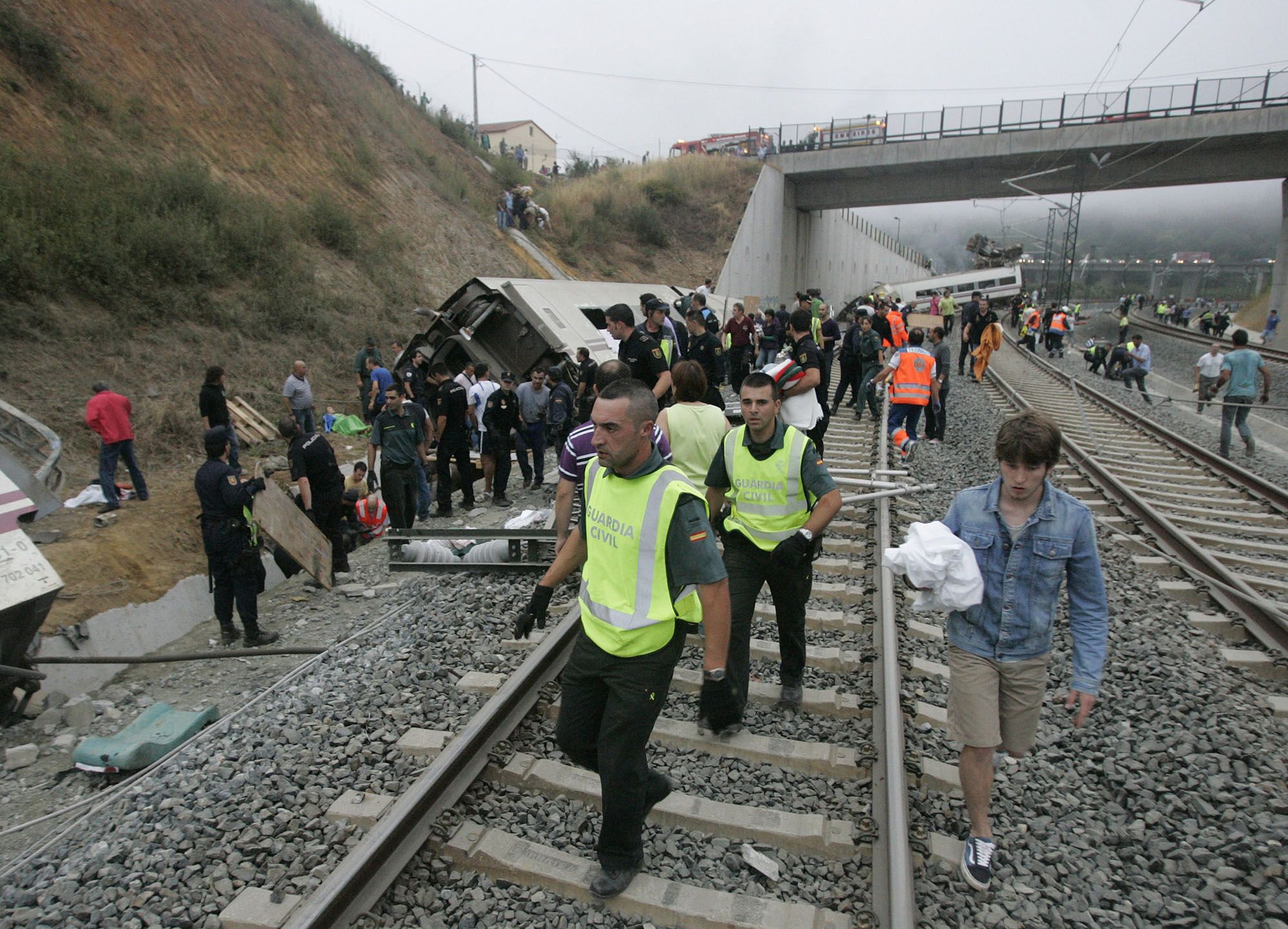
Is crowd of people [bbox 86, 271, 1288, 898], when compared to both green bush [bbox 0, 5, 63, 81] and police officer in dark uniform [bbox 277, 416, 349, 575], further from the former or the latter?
green bush [bbox 0, 5, 63, 81]

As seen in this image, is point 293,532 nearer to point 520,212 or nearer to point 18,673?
point 18,673

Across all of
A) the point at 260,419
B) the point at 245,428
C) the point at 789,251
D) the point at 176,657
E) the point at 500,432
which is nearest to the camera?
the point at 176,657

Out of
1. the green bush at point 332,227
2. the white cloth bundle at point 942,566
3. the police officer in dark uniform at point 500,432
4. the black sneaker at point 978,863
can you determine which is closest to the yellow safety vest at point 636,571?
the white cloth bundle at point 942,566

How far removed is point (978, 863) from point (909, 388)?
7.03m

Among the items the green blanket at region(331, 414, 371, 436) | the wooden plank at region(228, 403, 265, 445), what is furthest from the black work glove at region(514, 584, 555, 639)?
the green blanket at region(331, 414, 371, 436)

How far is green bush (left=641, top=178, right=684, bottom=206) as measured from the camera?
134 ft

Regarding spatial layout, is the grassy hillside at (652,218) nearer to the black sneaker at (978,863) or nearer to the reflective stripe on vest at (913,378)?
the reflective stripe on vest at (913,378)

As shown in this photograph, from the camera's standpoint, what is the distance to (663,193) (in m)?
40.7

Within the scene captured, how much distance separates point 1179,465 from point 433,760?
10916mm

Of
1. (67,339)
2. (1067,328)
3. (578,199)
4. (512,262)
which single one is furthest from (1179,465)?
(578,199)

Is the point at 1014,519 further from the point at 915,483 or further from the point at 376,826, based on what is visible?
the point at 915,483

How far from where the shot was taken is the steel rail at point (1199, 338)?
27016mm

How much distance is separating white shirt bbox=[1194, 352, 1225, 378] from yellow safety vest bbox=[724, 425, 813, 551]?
597 inches

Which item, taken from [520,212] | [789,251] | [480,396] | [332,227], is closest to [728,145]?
[789,251]
